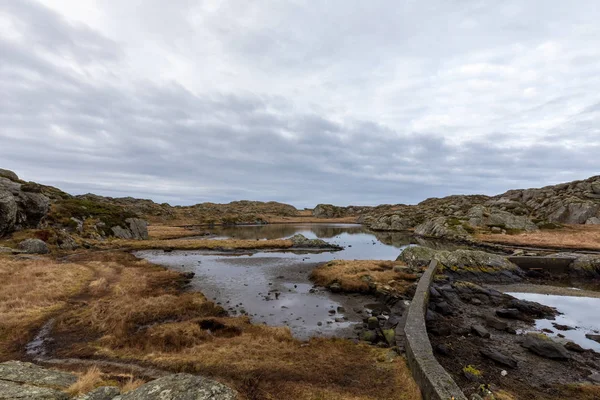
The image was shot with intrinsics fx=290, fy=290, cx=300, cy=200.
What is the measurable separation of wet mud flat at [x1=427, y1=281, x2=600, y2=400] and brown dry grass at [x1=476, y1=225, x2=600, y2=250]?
41383mm

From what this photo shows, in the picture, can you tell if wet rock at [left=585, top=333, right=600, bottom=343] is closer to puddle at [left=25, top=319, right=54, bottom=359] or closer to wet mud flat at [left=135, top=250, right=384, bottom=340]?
wet mud flat at [left=135, top=250, right=384, bottom=340]

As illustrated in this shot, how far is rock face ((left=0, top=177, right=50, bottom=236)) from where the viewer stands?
146 feet

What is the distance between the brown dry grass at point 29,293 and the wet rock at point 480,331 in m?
28.3

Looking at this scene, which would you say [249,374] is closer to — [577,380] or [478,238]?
[577,380]

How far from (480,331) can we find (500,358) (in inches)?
170

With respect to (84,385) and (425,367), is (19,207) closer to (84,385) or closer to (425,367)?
(84,385)

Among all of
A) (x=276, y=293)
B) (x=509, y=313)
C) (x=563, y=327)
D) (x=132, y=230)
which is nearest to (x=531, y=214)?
(x=563, y=327)

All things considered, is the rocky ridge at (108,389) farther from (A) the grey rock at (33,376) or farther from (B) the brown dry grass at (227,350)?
(B) the brown dry grass at (227,350)

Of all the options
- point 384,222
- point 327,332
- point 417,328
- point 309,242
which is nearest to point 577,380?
point 417,328

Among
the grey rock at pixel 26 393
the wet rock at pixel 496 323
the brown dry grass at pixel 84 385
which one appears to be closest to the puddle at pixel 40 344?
the brown dry grass at pixel 84 385

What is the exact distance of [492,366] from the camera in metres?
16.4

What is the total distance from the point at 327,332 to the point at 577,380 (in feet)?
45.9

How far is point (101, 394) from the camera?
28.6ft

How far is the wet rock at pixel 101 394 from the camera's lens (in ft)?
27.3
